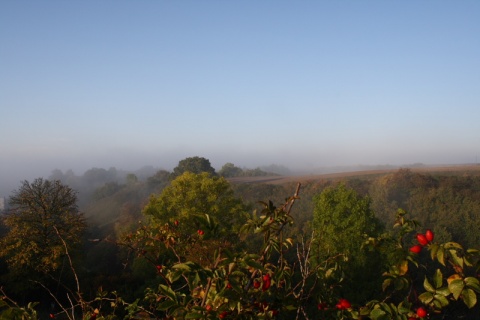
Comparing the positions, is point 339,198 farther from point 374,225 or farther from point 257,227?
point 257,227

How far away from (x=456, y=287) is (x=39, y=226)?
23.9m

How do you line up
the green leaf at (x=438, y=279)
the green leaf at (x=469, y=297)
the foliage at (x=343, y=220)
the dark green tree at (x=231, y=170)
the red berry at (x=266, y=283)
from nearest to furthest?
the green leaf at (x=469, y=297), the green leaf at (x=438, y=279), the red berry at (x=266, y=283), the foliage at (x=343, y=220), the dark green tree at (x=231, y=170)

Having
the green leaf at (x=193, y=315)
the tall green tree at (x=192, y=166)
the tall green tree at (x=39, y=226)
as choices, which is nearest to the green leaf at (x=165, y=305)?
the green leaf at (x=193, y=315)

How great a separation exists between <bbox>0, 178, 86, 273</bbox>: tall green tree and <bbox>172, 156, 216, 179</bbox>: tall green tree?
36.4 metres

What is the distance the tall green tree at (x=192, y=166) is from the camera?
199 feet

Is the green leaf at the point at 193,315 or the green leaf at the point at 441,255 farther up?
the green leaf at the point at 441,255

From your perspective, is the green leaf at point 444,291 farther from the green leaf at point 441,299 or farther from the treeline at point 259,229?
the treeline at point 259,229

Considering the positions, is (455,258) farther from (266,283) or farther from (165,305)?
(165,305)

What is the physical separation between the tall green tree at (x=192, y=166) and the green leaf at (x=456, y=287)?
188ft

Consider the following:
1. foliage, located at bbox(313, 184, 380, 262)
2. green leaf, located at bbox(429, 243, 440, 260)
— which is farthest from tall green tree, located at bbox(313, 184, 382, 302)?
green leaf, located at bbox(429, 243, 440, 260)

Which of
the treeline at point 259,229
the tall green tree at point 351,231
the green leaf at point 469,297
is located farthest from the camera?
the tall green tree at point 351,231

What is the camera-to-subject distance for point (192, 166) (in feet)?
200

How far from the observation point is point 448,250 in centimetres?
242

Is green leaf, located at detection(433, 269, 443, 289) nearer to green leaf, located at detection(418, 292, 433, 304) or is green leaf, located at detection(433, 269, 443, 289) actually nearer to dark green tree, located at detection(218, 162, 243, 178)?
green leaf, located at detection(418, 292, 433, 304)
